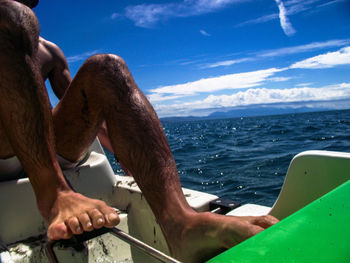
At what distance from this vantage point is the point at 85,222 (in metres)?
0.80

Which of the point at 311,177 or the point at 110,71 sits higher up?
the point at 110,71

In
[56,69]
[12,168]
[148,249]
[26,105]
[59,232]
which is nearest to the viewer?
[148,249]

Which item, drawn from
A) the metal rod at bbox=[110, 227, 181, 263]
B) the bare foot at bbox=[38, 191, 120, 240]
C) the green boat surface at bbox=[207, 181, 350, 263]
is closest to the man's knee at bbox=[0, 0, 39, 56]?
the bare foot at bbox=[38, 191, 120, 240]

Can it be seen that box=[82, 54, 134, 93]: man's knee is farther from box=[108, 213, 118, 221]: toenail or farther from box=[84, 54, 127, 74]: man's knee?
box=[108, 213, 118, 221]: toenail

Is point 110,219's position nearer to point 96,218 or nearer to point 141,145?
point 96,218

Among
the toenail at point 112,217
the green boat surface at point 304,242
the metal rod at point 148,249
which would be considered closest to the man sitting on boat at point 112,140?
the toenail at point 112,217

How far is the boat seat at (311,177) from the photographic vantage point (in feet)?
3.44

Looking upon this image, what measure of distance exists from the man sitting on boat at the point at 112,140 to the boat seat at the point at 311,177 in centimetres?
46

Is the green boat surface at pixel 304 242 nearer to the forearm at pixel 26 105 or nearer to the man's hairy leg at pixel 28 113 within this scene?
the man's hairy leg at pixel 28 113

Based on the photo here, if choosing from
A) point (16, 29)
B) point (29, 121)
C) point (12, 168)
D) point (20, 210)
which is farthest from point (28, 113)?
point (20, 210)

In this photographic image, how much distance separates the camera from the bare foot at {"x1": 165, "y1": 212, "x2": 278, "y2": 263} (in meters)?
0.73

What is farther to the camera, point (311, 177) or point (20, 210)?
point (20, 210)

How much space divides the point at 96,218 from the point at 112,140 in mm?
338

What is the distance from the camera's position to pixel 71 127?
1.29 m
